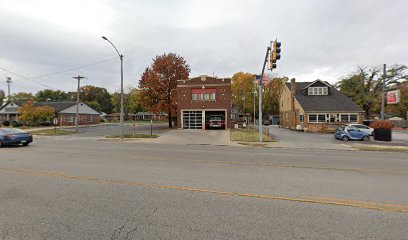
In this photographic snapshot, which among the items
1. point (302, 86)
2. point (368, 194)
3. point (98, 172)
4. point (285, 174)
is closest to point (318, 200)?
point (368, 194)

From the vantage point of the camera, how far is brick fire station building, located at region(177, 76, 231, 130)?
29.9m

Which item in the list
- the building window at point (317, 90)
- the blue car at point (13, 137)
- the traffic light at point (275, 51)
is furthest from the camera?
the building window at point (317, 90)

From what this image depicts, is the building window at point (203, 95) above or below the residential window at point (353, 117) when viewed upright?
above

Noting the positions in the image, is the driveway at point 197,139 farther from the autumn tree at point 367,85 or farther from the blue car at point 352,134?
the autumn tree at point 367,85

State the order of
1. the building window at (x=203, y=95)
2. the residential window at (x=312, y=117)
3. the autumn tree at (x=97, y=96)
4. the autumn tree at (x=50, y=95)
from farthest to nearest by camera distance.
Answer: the autumn tree at (x=97, y=96), the autumn tree at (x=50, y=95), the building window at (x=203, y=95), the residential window at (x=312, y=117)

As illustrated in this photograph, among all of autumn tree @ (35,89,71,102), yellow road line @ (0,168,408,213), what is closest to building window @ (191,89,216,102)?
yellow road line @ (0,168,408,213)

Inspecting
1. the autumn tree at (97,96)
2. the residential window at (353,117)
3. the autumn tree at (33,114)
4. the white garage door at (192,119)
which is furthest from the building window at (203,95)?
the autumn tree at (97,96)

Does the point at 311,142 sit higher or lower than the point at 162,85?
lower

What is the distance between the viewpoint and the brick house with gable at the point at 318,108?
2866 cm

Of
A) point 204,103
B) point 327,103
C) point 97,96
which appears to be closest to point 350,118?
point 327,103

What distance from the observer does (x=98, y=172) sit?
23.4 feet

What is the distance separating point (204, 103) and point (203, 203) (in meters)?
26.1

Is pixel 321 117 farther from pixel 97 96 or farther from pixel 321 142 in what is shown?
pixel 97 96

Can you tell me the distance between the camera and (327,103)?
30.6 m
